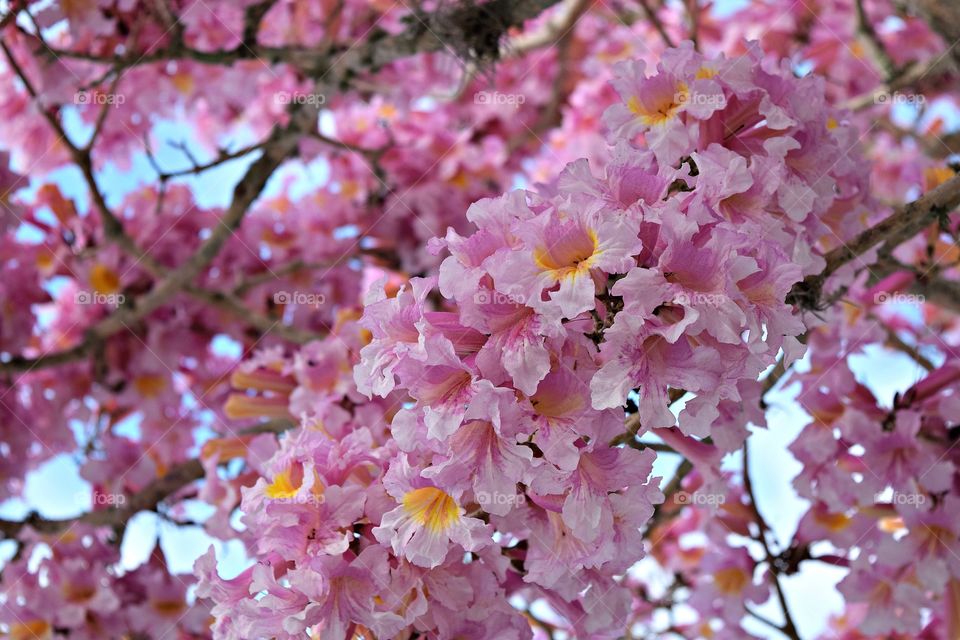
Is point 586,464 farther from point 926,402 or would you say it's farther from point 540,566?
point 926,402

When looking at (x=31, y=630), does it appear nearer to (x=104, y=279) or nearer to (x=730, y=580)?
(x=104, y=279)

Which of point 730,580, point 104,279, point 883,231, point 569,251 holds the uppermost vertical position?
point 104,279

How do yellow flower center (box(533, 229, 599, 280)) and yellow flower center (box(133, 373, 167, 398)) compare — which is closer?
yellow flower center (box(533, 229, 599, 280))

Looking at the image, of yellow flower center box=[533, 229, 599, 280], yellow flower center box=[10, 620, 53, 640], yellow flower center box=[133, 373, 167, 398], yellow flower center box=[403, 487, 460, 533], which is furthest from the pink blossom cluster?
yellow flower center box=[533, 229, 599, 280]

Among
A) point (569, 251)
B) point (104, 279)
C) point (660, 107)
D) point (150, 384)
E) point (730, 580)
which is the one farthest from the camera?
point (150, 384)

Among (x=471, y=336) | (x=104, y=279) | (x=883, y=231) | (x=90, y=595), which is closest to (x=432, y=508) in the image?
(x=471, y=336)

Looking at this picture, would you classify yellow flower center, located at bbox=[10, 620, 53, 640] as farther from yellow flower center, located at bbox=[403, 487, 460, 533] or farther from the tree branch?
the tree branch

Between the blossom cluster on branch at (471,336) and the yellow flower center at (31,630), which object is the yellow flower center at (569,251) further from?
the yellow flower center at (31,630)

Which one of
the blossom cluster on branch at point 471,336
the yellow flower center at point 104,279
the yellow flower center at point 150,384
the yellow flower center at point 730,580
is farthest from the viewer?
the yellow flower center at point 150,384

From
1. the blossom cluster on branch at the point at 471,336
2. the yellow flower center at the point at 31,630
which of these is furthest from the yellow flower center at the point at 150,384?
the yellow flower center at the point at 31,630

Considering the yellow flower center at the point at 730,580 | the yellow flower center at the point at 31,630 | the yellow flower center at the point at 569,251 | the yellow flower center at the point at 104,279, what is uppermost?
the yellow flower center at the point at 104,279

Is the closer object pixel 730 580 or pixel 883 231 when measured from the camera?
pixel 883 231

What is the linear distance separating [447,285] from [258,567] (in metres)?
0.57

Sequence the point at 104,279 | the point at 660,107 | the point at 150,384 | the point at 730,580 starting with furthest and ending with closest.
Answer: the point at 150,384, the point at 104,279, the point at 730,580, the point at 660,107
